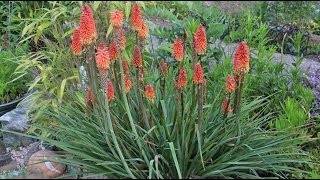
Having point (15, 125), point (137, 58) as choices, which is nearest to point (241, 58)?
point (137, 58)

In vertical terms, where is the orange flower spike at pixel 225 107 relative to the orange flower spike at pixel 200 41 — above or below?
below

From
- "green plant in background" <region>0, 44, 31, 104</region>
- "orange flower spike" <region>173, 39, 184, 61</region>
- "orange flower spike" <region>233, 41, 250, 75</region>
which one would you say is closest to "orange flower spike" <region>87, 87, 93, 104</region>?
"orange flower spike" <region>173, 39, 184, 61</region>

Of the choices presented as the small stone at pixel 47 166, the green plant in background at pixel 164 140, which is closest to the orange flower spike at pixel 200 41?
the green plant in background at pixel 164 140

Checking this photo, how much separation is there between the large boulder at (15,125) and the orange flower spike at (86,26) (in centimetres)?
174

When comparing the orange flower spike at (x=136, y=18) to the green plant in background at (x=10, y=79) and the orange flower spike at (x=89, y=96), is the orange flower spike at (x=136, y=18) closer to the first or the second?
the orange flower spike at (x=89, y=96)

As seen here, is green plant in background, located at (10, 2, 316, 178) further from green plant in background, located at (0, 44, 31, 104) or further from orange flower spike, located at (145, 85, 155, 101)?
green plant in background, located at (0, 44, 31, 104)

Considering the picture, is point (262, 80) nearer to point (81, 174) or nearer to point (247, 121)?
point (247, 121)

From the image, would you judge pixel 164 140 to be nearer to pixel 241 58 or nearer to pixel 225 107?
pixel 225 107

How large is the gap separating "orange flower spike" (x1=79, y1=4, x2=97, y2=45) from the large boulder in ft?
5.70

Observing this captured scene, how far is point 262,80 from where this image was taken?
4543mm

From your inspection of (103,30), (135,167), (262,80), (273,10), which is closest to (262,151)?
(135,167)

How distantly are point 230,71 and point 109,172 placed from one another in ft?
5.70

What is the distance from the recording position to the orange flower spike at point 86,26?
2.94 metres

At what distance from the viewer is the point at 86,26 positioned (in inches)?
116
